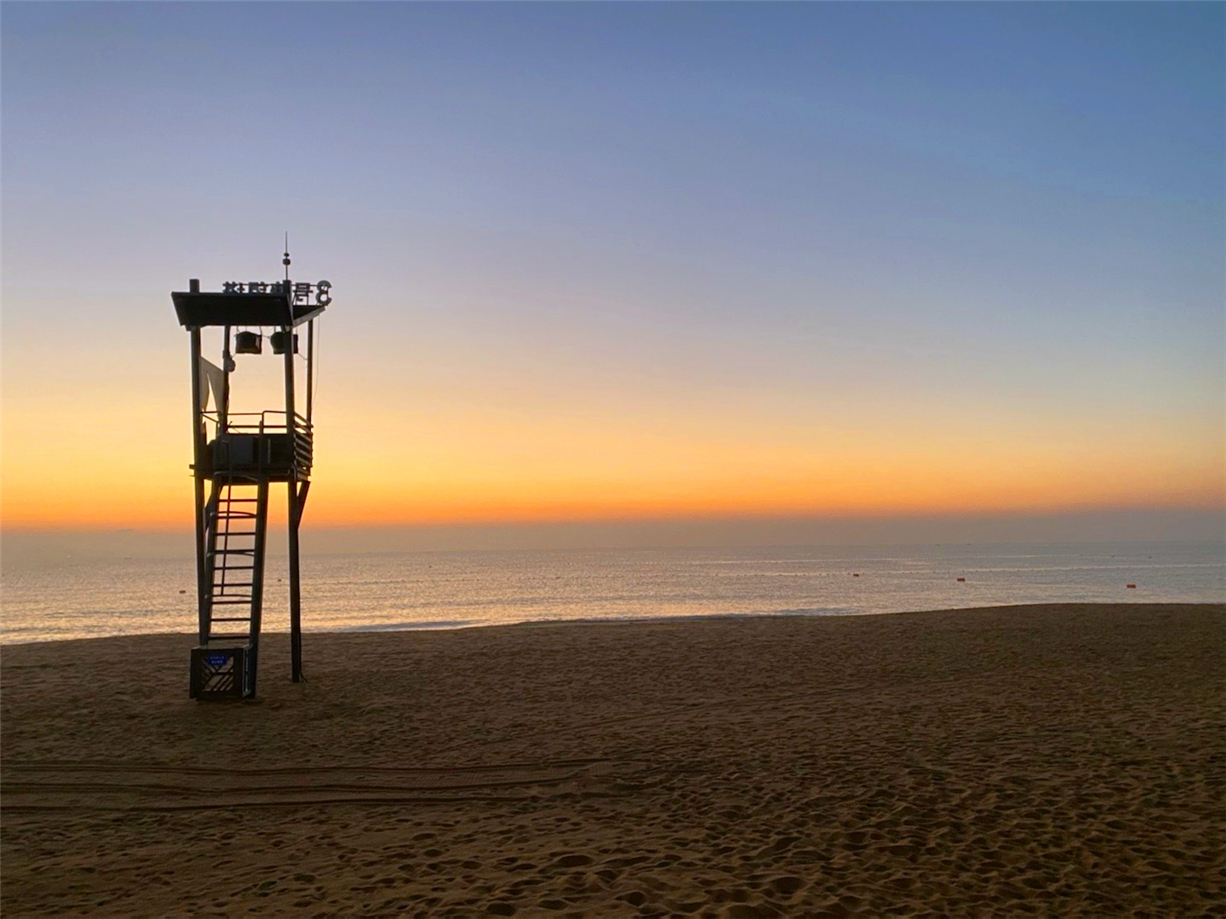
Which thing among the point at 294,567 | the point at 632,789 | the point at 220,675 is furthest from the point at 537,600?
the point at 632,789

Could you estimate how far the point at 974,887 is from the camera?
618 cm

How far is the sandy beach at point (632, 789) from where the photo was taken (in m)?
6.34

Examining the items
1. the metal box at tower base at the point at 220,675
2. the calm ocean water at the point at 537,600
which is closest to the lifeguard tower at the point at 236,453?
the metal box at tower base at the point at 220,675

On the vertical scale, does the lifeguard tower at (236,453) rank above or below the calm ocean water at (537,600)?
above

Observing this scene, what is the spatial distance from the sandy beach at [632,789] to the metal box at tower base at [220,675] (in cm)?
44

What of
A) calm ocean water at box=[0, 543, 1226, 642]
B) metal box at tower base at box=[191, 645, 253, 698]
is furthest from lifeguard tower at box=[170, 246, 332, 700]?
calm ocean water at box=[0, 543, 1226, 642]

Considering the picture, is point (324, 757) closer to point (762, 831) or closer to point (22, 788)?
point (22, 788)

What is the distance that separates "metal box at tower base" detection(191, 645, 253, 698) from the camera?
555 inches

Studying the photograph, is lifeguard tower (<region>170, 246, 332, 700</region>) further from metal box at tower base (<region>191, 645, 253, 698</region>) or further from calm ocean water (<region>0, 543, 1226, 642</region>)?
calm ocean water (<region>0, 543, 1226, 642</region>)

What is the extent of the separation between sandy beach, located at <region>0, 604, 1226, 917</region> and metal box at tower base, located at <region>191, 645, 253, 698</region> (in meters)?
0.44

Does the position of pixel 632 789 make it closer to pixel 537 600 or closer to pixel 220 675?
pixel 220 675

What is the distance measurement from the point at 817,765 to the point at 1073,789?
8.29 feet

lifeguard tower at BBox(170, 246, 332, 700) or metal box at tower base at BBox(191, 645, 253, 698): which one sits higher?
lifeguard tower at BBox(170, 246, 332, 700)

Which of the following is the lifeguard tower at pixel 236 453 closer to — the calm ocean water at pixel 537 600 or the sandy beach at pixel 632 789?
the sandy beach at pixel 632 789
